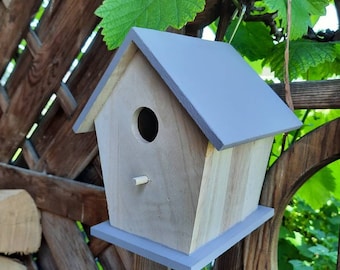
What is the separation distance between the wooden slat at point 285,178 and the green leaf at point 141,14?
259mm

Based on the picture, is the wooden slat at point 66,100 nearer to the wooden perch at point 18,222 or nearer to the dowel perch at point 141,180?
the wooden perch at point 18,222

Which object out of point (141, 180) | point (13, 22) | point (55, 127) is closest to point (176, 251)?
point (141, 180)

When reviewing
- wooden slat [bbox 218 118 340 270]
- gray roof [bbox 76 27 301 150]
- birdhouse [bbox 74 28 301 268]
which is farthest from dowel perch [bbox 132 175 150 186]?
wooden slat [bbox 218 118 340 270]

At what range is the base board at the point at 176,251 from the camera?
0.46 m

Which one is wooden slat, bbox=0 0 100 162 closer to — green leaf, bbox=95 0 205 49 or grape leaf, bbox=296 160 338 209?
green leaf, bbox=95 0 205 49

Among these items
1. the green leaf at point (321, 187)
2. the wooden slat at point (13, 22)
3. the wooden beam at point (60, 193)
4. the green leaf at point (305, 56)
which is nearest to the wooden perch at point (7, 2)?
the wooden slat at point (13, 22)

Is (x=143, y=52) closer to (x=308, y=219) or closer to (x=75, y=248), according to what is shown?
(x=75, y=248)

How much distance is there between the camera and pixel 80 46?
790 mm

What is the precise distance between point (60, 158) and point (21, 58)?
0.23 m

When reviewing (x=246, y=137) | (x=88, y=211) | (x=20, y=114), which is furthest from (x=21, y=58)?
(x=246, y=137)

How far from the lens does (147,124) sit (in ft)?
1.75

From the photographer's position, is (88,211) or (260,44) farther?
(88,211)

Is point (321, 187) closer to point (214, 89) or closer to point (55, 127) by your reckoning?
point (214, 89)

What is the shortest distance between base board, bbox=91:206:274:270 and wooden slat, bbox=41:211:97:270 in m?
0.33
